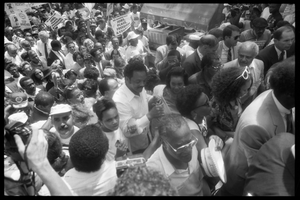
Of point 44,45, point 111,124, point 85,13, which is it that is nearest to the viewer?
point 111,124

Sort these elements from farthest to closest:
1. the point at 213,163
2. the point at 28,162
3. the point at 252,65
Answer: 1. the point at 252,65
2. the point at 213,163
3. the point at 28,162

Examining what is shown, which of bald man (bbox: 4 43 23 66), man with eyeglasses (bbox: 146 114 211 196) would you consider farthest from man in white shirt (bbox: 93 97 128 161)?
bald man (bbox: 4 43 23 66)

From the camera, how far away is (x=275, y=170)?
128cm

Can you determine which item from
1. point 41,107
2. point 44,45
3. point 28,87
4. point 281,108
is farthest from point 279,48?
point 44,45

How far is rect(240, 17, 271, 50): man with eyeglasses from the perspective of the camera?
185 inches

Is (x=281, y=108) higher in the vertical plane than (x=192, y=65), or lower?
higher

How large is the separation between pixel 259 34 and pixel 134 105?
322 centimetres

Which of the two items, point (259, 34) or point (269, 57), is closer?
point (269, 57)

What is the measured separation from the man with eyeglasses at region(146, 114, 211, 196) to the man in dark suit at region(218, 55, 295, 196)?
0.25 meters

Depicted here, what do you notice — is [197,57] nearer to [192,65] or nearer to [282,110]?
[192,65]

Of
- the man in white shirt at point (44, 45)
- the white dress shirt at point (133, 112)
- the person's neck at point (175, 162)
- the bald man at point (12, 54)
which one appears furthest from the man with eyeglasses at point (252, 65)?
the bald man at point (12, 54)

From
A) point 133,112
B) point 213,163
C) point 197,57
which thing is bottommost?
point 133,112

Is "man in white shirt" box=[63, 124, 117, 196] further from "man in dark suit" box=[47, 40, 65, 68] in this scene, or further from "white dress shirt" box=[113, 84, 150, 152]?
"man in dark suit" box=[47, 40, 65, 68]

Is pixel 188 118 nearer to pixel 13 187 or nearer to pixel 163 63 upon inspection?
pixel 13 187
